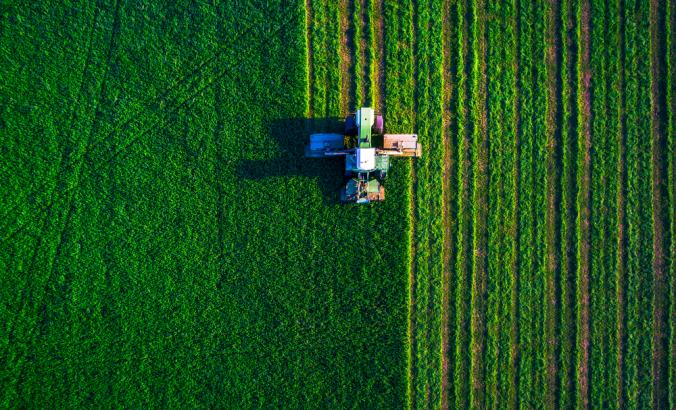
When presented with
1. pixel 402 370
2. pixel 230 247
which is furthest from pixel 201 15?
pixel 402 370

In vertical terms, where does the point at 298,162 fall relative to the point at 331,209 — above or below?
above

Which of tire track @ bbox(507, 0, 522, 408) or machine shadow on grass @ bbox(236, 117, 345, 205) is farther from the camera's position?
tire track @ bbox(507, 0, 522, 408)

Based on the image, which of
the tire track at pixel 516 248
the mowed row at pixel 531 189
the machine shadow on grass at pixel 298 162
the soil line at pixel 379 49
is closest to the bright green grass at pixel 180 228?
the machine shadow on grass at pixel 298 162

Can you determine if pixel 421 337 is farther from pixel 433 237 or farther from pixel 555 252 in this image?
pixel 555 252

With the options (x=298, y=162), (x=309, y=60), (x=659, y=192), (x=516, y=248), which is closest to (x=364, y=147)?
(x=298, y=162)

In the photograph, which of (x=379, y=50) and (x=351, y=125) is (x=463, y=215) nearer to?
(x=351, y=125)

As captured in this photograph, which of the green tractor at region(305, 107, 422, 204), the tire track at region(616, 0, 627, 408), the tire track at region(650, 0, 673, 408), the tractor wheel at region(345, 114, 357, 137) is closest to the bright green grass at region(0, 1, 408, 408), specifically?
the green tractor at region(305, 107, 422, 204)

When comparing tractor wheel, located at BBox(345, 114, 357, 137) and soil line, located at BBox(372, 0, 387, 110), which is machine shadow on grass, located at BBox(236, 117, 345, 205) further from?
soil line, located at BBox(372, 0, 387, 110)

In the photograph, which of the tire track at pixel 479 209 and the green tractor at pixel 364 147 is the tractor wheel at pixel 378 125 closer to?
the green tractor at pixel 364 147
